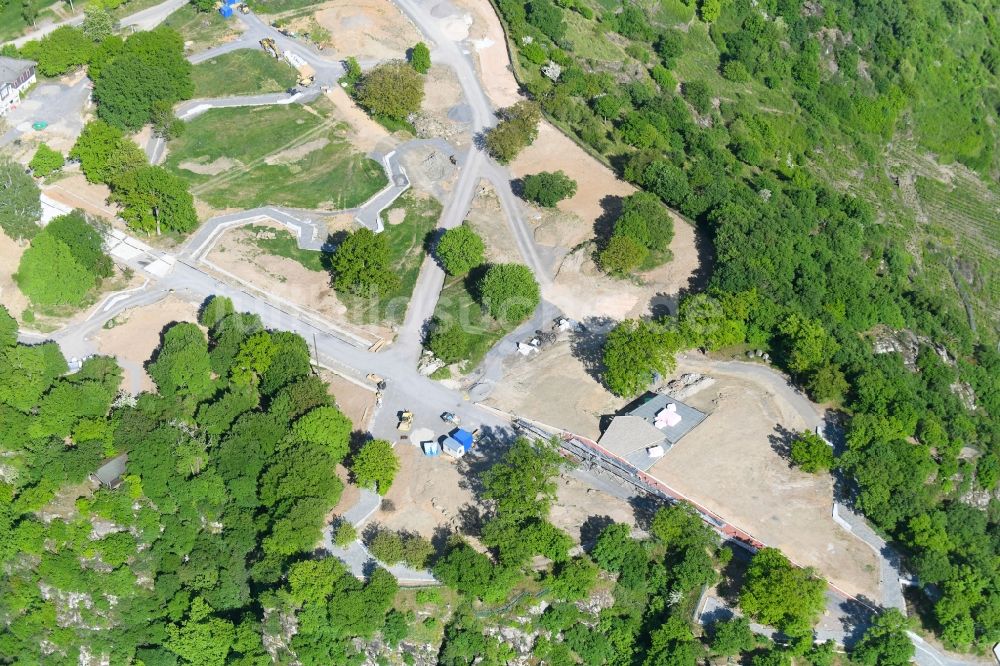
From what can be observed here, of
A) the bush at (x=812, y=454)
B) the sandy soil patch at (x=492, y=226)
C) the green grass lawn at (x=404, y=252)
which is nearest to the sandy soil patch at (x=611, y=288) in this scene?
the sandy soil patch at (x=492, y=226)

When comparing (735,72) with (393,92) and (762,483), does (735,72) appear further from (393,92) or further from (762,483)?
(762,483)

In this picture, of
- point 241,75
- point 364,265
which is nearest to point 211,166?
point 241,75

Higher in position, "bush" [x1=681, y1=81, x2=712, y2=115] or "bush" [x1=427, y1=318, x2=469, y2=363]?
"bush" [x1=681, y1=81, x2=712, y2=115]

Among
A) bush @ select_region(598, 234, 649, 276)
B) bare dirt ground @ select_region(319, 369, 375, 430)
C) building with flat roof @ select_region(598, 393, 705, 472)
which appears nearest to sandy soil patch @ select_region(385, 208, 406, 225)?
bare dirt ground @ select_region(319, 369, 375, 430)

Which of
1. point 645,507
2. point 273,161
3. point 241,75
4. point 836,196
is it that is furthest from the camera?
point 241,75

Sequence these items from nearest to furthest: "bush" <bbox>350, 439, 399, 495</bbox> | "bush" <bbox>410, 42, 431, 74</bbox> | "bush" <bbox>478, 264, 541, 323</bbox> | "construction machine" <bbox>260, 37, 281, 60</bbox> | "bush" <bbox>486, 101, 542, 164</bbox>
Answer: "bush" <bbox>350, 439, 399, 495</bbox> < "bush" <bbox>478, 264, 541, 323</bbox> < "bush" <bbox>486, 101, 542, 164</bbox> < "bush" <bbox>410, 42, 431, 74</bbox> < "construction machine" <bbox>260, 37, 281, 60</bbox>

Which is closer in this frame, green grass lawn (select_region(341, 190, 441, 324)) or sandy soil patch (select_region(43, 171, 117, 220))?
green grass lawn (select_region(341, 190, 441, 324))

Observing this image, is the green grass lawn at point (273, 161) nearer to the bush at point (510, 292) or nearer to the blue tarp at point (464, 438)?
the bush at point (510, 292)

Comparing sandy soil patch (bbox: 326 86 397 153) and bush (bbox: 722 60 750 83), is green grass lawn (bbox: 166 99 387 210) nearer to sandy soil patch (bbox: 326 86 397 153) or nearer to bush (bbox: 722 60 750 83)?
sandy soil patch (bbox: 326 86 397 153)
